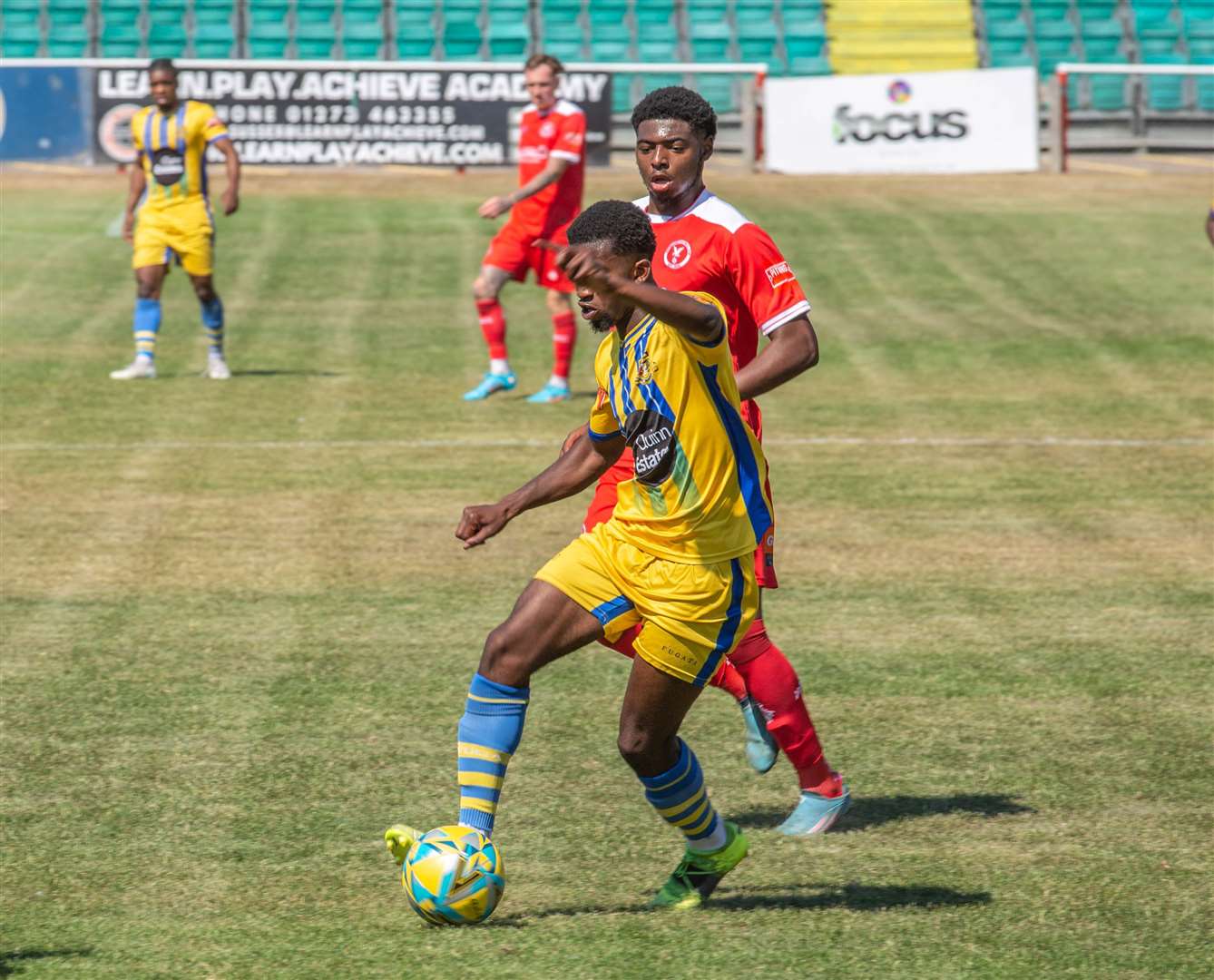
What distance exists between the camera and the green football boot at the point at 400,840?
508cm

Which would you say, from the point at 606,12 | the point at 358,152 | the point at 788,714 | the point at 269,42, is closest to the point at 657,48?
the point at 606,12

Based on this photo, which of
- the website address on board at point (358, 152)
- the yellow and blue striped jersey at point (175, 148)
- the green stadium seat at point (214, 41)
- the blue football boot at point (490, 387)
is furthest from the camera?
the green stadium seat at point (214, 41)

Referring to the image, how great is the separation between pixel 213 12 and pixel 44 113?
875cm

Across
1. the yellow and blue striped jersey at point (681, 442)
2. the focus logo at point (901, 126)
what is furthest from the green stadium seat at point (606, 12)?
the yellow and blue striped jersey at point (681, 442)

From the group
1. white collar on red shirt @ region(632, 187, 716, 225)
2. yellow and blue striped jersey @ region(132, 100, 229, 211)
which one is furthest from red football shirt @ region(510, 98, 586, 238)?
white collar on red shirt @ region(632, 187, 716, 225)

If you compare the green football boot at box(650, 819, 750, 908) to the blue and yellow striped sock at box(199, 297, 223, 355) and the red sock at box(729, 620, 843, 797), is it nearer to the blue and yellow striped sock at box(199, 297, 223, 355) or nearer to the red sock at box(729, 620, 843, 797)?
the red sock at box(729, 620, 843, 797)

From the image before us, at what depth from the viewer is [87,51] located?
32406mm

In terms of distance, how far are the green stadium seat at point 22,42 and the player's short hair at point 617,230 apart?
30118 millimetres

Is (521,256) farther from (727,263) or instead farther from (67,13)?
(67,13)

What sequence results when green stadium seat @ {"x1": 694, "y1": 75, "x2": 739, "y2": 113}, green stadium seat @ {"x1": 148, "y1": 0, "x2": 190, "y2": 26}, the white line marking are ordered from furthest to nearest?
1. green stadium seat @ {"x1": 148, "y1": 0, "x2": 190, "y2": 26}
2. green stadium seat @ {"x1": 694, "y1": 75, "x2": 739, "y2": 113}
3. the white line marking

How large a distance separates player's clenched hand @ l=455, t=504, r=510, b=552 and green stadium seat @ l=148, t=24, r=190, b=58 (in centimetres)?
2879

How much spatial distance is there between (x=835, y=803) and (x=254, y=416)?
9.10m

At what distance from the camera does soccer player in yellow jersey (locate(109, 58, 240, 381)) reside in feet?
50.6

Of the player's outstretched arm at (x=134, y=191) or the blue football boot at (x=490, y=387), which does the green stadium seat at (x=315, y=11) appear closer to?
the player's outstretched arm at (x=134, y=191)
